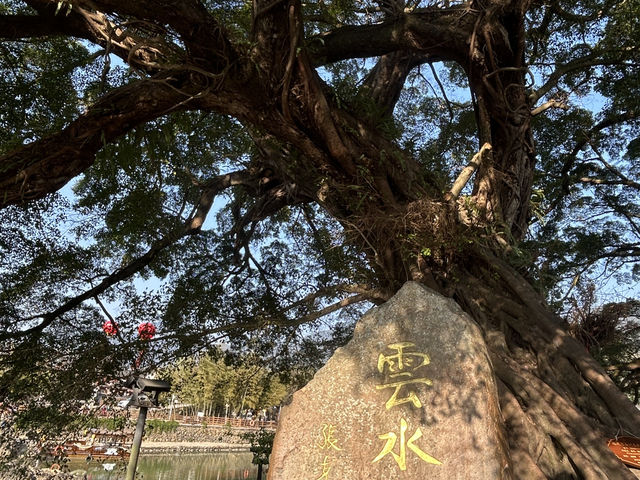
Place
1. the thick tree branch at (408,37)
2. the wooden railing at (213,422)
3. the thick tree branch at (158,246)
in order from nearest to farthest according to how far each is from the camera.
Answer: the thick tree branch at (408,37)
the thick tree branch at (158,246)
the wooden railing at (213,422)

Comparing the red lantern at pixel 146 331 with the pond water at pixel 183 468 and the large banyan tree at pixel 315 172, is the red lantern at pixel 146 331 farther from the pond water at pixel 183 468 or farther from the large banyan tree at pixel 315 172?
the pond water at pixel 183 468

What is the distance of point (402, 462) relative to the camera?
2.07 meters

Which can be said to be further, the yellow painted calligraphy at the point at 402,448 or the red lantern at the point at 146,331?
the red lantern at the point at 146,331

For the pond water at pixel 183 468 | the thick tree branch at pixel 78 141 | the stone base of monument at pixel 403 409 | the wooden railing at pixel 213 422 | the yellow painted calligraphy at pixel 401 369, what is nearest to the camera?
the stone base of monument at pixel 403 409

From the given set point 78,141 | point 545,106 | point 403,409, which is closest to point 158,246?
point 78,141

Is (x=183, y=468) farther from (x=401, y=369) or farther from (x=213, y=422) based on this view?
(x=401, y=369)

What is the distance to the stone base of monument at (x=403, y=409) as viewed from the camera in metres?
2.01

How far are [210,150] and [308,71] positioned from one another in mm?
3608

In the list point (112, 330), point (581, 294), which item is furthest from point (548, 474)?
point (112, 330)

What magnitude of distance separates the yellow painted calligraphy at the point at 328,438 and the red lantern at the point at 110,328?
11.2 ft

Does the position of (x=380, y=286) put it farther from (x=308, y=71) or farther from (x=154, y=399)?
(x=154, y=399)

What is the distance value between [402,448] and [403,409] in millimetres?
194

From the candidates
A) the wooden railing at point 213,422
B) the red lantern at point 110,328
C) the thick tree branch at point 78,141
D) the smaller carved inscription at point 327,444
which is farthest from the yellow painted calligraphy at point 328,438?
the wooden railing at point 213,422

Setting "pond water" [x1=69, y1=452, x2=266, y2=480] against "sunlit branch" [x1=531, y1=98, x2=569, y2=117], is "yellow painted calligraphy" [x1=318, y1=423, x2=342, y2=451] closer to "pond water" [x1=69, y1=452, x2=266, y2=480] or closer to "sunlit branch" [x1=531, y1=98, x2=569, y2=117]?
"sunlit branch" [x1=531, y1=98, x2=569, y2=117]
